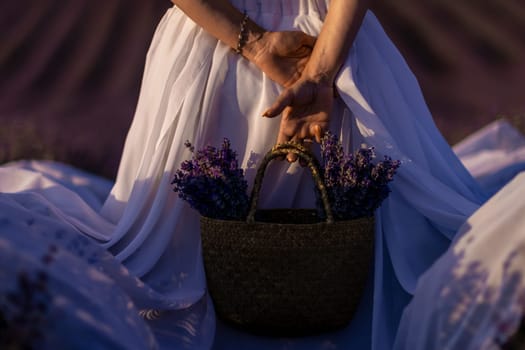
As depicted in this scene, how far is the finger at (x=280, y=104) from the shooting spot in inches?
69.0

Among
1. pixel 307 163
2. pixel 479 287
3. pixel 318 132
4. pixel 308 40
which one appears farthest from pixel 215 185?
pixel 479 287

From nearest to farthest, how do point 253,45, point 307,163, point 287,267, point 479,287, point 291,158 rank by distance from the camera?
point 479,287 → point 287,267 → point 307,163 → point 291,158 → point 253,45

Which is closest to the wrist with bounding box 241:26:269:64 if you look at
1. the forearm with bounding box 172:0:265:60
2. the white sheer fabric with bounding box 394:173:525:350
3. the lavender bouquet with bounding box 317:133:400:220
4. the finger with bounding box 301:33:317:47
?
the forearm with bounding box 172:0:265:60

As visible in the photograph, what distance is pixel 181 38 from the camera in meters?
2.06

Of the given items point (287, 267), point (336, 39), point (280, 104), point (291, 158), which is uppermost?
point (336, 39)

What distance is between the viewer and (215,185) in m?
1.67

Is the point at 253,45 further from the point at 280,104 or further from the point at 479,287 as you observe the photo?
the point at 479,287

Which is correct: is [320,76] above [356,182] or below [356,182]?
above

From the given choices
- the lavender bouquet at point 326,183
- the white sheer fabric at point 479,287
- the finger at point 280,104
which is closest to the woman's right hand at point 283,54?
the finger at point 280,104

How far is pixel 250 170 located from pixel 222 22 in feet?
1.34

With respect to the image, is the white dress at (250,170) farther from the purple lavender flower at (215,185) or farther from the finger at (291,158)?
the purple lavender flower at (215,185)

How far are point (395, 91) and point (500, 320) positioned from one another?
0.99 meters

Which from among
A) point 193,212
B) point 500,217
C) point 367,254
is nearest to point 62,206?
point 193,212

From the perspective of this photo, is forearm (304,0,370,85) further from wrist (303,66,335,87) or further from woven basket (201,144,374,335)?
woven basket (201,144,374,335)
